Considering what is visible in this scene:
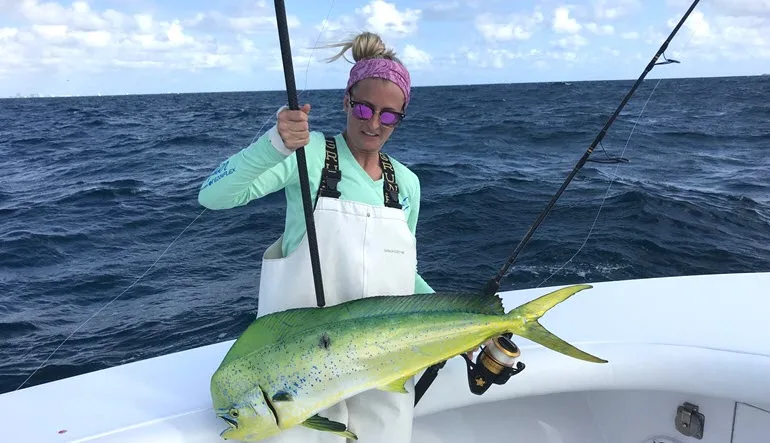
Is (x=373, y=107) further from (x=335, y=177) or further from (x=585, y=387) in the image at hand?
(x=585, y=387)

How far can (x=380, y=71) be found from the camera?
1.91 metres

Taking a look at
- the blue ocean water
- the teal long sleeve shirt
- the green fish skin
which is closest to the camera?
the green fish skin

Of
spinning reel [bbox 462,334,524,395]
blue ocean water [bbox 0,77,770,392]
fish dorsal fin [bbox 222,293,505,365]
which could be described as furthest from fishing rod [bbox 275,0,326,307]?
spinning reel [bbox 462,334,524,395]

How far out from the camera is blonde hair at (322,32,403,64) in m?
2.07

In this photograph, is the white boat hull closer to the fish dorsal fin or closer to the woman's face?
the fish dorsal fin

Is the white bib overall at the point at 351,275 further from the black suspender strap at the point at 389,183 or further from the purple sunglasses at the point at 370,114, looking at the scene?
the purple sunglasses at the point at 370,114

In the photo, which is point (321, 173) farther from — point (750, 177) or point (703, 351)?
point (750, 177)

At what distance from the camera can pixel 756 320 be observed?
229 cm

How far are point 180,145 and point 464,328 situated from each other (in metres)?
20.3

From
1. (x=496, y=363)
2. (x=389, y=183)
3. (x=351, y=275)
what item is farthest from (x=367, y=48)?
(x=496, y=363)

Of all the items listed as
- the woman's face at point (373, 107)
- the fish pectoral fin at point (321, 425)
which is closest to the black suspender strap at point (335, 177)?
the woman's face at point (373, 107)

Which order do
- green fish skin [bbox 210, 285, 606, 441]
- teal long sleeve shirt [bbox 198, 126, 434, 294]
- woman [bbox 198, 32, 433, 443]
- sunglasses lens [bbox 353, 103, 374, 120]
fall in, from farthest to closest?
sunglasses lens [bbox 353, 103, 374, 120], woman [bbox 198, 32, 433, 443], teal long sleeve shirt [bbox 198, 126, 434, 294], green fish skin [bbox 210, 285, 606, 441]

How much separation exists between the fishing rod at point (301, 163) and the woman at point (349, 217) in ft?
0.28

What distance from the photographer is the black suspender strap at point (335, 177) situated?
5.97 ft
